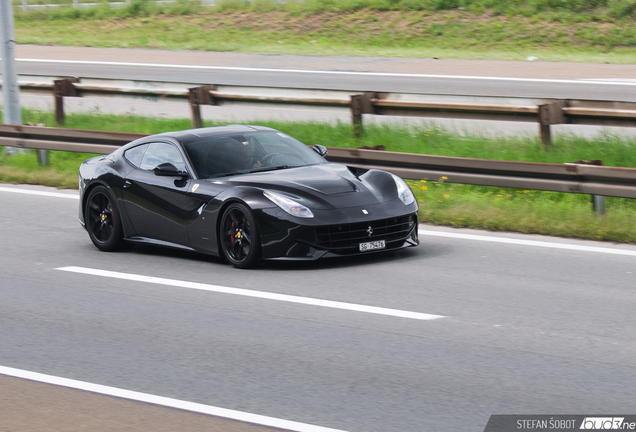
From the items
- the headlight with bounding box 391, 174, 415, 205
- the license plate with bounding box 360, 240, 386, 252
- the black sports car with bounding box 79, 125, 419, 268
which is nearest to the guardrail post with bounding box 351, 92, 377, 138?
the black sports car with bounding box 79, 125, 419, 268

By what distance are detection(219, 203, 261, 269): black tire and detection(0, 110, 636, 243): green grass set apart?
2915 millimetres

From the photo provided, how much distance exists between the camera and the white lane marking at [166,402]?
17.1 feet

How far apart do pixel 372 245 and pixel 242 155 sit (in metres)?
1.71

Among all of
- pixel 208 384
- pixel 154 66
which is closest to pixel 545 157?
pixel 208 384

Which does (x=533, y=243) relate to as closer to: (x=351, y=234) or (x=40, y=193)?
(x=351, y=234)

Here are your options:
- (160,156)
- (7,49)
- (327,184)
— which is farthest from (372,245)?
(7,49)

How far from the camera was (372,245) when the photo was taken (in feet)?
29.3

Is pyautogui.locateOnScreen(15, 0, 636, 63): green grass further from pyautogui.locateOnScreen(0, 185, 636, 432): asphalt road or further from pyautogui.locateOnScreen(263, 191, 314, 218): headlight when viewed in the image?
pyautogui.locateOnScreen(263, 191, 314, 218): headlight

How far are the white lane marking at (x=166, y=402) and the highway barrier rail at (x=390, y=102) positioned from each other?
7.85 meters

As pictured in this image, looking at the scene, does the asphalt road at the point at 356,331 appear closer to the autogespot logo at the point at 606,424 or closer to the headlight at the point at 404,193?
the autogespot logo at the point at 606,424

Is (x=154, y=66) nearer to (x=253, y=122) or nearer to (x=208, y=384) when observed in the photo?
(x=253, y=122)

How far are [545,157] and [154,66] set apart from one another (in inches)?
674

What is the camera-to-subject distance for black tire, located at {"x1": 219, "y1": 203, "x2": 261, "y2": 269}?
883cm

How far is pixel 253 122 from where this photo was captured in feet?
55.8
